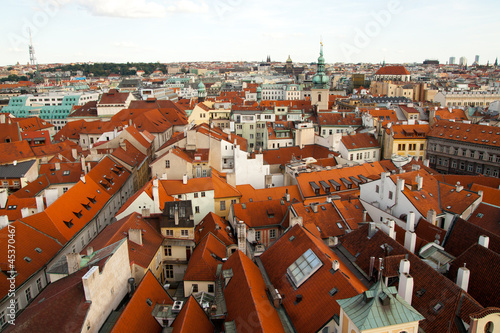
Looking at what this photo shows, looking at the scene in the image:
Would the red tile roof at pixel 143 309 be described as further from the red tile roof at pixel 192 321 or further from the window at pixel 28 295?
the window at pixel 28 295

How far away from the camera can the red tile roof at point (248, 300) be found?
2303 cm

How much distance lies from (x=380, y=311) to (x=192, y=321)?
1085 cm

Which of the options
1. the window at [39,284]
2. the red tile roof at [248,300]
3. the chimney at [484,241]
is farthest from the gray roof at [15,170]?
the chimney at [484,241]

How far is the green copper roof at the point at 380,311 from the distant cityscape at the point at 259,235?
0.07 meters

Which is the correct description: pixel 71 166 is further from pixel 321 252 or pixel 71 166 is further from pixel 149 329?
pixel 321 252

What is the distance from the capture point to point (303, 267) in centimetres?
2772

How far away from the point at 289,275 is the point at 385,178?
21.2 metres

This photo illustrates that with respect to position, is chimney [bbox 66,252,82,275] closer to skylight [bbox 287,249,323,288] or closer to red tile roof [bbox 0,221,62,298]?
red tile roof [bbox 0,221,62,298]

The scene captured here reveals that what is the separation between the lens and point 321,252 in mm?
27859

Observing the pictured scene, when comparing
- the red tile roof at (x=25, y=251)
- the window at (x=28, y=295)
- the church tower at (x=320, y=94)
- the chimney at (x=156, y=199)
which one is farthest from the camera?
the church tower at (x=320, y=94)

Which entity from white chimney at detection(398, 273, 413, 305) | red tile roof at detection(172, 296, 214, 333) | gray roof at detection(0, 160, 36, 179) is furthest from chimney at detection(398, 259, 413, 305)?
gray roof at detection(0, 160, 36, 179)

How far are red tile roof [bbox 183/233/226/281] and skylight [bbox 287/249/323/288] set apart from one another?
7.09m

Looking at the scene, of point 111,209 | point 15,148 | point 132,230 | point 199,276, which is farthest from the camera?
point 15,148

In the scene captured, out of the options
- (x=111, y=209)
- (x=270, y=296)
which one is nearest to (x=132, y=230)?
(x=270, y=296)
